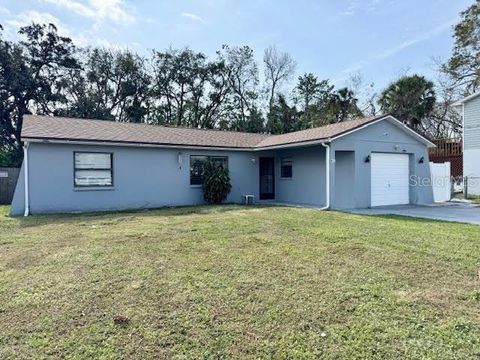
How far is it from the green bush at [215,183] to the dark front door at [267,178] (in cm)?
259

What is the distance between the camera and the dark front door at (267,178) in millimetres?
17672

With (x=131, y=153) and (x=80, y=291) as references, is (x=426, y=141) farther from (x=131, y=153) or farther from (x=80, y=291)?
(x=80, y=291)

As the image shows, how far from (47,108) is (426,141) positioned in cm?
2682

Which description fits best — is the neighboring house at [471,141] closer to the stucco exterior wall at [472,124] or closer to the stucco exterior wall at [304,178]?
the stucco exterior wall at [472,124]

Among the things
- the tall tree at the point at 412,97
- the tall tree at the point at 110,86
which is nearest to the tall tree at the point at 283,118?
the tall tree at the point at 412,97

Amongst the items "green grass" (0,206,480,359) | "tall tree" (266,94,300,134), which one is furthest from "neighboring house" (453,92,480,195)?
"green grass" (0,206,480,359)

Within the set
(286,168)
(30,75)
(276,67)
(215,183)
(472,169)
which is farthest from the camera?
(276,67)

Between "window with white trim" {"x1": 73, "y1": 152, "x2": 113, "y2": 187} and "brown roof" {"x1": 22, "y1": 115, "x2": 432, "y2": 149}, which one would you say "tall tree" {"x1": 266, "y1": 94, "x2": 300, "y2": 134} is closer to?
"brown roof" {"x1": 22, "y1": 115, "x2": 432, "y2": 149}

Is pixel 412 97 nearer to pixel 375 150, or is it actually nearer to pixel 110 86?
pixel 375 150

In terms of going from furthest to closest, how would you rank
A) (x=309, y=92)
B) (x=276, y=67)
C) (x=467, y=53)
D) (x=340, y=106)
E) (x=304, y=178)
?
(x=276, y=67), (x=309, y=92), (x=340, y=106), (x=467, y=53), (x=304, y=178)

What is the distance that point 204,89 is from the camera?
112 ft

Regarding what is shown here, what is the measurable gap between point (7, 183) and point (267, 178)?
1209 centimetres

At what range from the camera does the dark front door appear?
17672mm

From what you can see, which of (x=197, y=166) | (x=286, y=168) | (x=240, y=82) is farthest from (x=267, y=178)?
(x=240, y=82)
